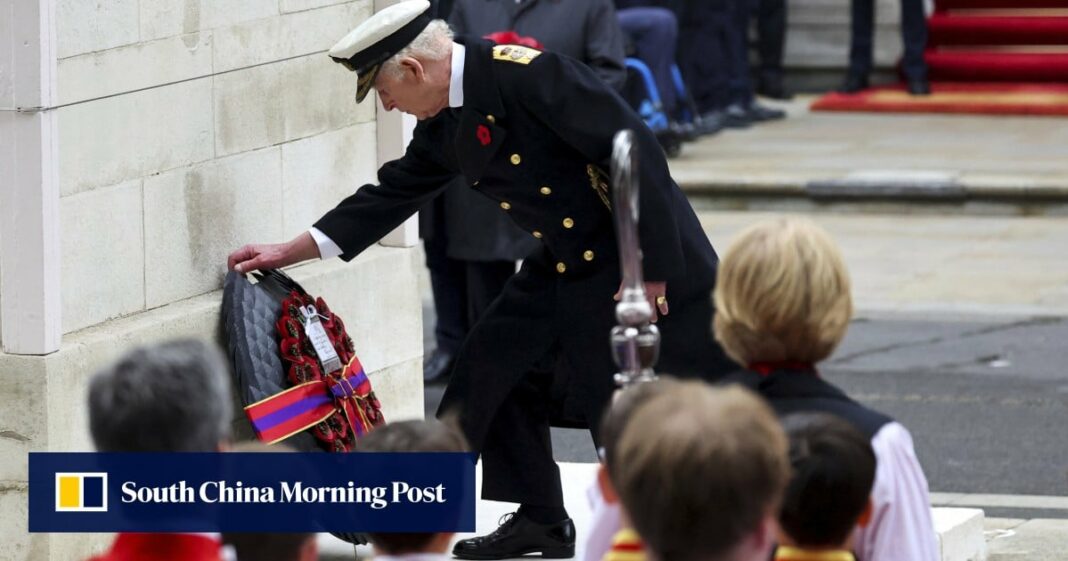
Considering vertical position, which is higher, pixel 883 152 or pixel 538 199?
pixel 538 199

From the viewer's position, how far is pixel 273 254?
606 centimetres

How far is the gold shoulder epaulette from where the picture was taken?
5434mm

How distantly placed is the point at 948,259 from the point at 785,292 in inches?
352

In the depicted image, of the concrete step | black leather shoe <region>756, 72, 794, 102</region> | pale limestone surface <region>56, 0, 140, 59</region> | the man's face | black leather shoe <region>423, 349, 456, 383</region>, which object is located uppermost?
pale limestone surface <region>56, 0, 140, 59</region>

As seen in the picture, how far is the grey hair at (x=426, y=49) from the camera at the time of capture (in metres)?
5.41

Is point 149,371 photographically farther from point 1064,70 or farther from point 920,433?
point 1064,70

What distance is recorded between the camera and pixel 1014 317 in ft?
34.9

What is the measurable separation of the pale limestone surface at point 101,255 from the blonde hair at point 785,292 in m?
2.43

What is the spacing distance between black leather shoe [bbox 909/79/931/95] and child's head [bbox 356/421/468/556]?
14515 mm

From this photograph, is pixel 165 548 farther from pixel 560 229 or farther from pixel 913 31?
pixel 913 31

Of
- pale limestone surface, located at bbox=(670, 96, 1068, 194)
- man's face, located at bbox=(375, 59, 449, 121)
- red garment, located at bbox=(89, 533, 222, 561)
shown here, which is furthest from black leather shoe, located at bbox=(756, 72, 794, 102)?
red garment, located at bbox=(89, 533, 222, 561)

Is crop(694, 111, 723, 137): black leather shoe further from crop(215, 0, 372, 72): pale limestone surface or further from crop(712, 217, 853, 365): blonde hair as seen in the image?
crop(712, 217, 853, 365): blonde hair

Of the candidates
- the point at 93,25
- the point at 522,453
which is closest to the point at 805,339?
the point at 522,453

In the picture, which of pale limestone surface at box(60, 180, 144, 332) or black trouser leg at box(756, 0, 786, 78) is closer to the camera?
pale limestone surface at box(60, 180, 144, 332)
